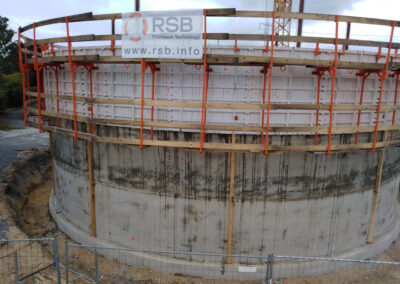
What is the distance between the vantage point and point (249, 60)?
26.3 feet

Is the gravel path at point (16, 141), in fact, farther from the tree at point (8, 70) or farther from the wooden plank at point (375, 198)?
the wooden plank at point (375, 198)

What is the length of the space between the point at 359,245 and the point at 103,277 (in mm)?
8959

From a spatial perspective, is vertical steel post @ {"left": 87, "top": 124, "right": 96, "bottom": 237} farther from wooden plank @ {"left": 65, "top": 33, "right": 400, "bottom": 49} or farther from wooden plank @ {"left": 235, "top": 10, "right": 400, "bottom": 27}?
wooden plank @ {"left": 235, "top": 10, "right": 400, "bottom": 27}

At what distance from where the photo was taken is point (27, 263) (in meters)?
9.69

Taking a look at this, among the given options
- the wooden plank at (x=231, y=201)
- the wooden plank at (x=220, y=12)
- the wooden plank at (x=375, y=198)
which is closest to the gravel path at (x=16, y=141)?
the wooden plank at (x=231, y=201)

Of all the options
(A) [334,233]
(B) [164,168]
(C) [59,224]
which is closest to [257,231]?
(A) [334,233]

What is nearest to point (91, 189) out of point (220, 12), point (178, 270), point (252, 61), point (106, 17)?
point (178, 270)

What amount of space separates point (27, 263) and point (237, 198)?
6.97 metres

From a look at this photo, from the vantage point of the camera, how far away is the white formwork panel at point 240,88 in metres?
9.03

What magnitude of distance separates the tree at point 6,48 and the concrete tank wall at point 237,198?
44.3 meters

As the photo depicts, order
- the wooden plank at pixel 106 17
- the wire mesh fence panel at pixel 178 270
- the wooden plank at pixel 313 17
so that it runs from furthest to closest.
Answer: the wire mesh fence panel at pixel 178 270 → the wooden plank at pixel 106 17 → the wooden plank at pixel 313 17

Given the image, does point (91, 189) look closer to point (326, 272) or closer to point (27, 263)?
point (27, 263)

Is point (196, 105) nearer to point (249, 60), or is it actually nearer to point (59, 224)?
point (249, 60)

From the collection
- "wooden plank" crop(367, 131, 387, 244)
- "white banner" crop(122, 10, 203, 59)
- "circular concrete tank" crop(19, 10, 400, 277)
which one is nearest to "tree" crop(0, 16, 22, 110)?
"circular concrete tank" crop(19, 10, 400, 277)
